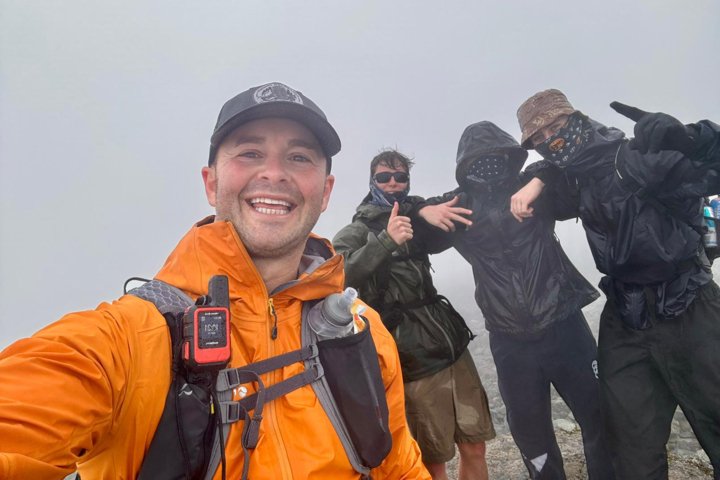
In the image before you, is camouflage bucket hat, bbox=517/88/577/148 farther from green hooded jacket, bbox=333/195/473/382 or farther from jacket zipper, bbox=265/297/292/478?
jacket zipper, bbox=265/297/292/478

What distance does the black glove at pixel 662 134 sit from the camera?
11.9 feet

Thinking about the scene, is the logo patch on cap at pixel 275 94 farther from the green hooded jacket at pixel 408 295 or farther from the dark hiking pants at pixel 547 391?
the dark hiking pants at pixel 547 391

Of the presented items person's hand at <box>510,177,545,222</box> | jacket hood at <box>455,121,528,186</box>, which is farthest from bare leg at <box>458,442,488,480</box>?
jacket hood at <box>455,121,528,186</box>

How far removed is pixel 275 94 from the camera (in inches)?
110

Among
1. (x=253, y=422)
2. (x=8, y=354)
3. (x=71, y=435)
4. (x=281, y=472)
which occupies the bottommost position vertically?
(x=281, y=472)

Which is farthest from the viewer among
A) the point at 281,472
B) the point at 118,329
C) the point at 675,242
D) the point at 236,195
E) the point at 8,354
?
the point at 675,242

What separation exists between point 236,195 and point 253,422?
1514 mm

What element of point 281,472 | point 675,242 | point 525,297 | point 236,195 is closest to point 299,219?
point 236,195

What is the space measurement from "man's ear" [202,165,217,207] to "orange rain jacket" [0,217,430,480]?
0.23m

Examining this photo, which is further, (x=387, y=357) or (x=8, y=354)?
(x=387, y=357)

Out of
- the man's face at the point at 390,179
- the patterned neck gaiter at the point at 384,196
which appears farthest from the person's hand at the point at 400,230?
the man's face at the point at 390,179

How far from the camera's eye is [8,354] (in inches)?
55.6

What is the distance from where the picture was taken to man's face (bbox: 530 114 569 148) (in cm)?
517

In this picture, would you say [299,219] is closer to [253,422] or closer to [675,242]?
[253,422]
